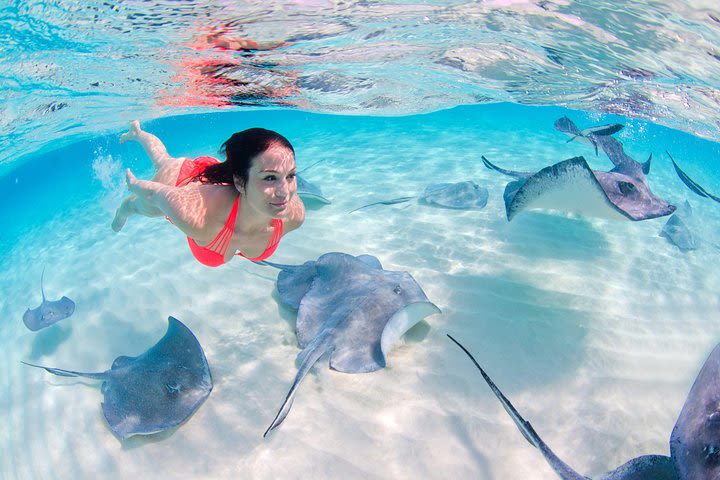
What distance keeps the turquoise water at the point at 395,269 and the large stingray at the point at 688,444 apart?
104 centimetres

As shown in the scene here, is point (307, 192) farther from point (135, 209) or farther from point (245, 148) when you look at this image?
point (245, 148)

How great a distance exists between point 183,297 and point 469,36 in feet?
25.2

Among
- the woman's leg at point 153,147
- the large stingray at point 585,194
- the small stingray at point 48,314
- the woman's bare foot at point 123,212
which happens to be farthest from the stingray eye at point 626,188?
the small stingray at point 48,314

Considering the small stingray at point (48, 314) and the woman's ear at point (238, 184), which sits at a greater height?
the woman's ear at point (238, 184)

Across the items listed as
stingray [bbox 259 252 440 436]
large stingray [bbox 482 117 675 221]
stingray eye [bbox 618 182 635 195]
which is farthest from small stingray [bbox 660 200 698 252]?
stingray [bbox 259 252 440 436]

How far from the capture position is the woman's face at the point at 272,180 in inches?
118

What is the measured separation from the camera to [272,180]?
3.04m

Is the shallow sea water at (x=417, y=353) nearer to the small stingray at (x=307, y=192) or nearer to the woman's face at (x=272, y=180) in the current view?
the small stingray at (x=307, y=192)

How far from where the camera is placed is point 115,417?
11.9 feet

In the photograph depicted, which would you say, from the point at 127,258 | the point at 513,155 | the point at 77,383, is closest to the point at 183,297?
the point at 77,383

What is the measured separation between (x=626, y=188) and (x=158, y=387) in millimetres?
6032

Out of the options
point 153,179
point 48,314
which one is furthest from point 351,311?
point 48,314

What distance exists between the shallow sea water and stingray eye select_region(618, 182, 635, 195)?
4.59 feet

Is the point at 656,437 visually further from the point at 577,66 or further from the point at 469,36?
the point at 577,66
